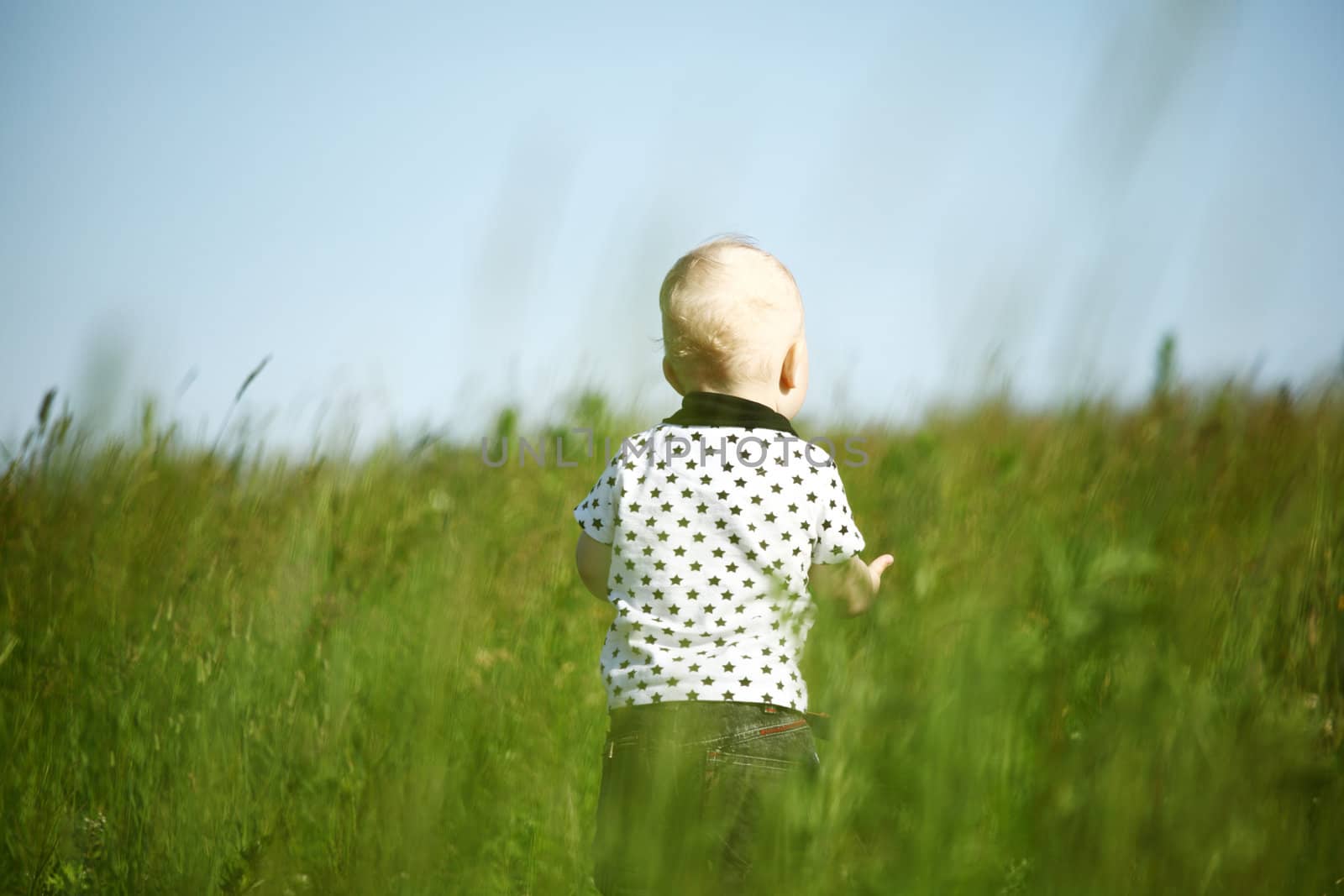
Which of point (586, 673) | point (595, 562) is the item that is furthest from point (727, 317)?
point (586, 673)

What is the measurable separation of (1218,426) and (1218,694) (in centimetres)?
130

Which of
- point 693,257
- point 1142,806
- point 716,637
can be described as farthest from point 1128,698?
point 693,257

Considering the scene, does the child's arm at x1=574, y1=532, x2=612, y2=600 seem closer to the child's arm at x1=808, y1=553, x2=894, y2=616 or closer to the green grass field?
the green grass field

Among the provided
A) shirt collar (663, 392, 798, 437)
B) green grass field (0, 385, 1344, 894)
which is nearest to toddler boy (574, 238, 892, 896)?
shirt collar (663, 392, 798, 437)

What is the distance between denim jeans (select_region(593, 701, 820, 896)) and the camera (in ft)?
3.53

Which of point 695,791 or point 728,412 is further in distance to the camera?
point 728,412

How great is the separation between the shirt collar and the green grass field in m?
0.30

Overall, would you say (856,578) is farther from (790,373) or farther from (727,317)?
(727,317)

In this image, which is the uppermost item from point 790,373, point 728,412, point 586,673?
point 790,373

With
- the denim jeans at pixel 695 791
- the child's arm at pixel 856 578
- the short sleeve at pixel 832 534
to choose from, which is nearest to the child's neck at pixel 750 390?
the short sleeve at pixel 832 534

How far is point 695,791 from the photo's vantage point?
114cm

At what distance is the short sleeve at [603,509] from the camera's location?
2.01 m

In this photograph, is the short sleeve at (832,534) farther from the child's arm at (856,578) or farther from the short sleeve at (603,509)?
the short sleeve at (603,509)

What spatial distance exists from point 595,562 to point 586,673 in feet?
1.70
